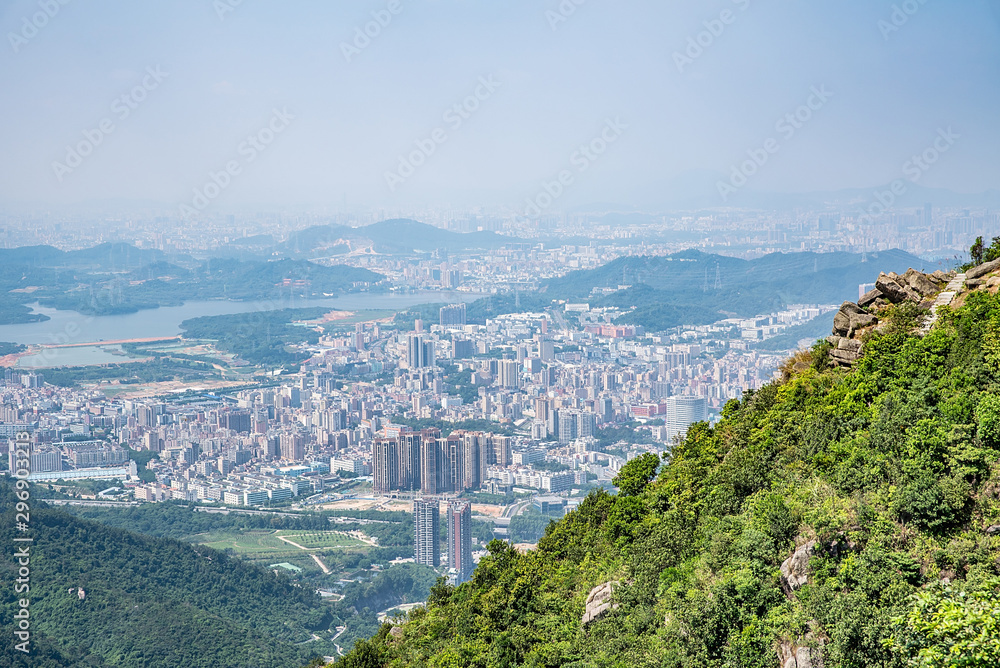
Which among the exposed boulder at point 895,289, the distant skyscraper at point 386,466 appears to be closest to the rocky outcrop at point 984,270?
the exposed boulder at point 895,289

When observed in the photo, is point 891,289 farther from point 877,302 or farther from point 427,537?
point 427,537

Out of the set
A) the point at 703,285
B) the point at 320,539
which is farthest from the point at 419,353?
the point at 320,539

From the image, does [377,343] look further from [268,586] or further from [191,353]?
[268,586]

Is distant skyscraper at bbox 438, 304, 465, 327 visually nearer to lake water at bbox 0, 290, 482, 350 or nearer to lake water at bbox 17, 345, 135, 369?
lake water at bbox 0, 290, 482, 350

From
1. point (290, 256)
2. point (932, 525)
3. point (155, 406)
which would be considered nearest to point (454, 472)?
point (155, 406)

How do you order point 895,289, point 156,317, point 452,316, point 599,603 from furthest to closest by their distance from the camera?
1. point 156,317
2. point 452,316
3. point 895,289
4. point 599,603

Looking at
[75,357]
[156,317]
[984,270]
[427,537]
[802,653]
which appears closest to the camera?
[802,653]

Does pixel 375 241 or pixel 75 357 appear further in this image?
pixel 375 241

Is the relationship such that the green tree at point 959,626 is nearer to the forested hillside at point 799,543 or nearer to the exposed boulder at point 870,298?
the forested hillside at point 799,543
